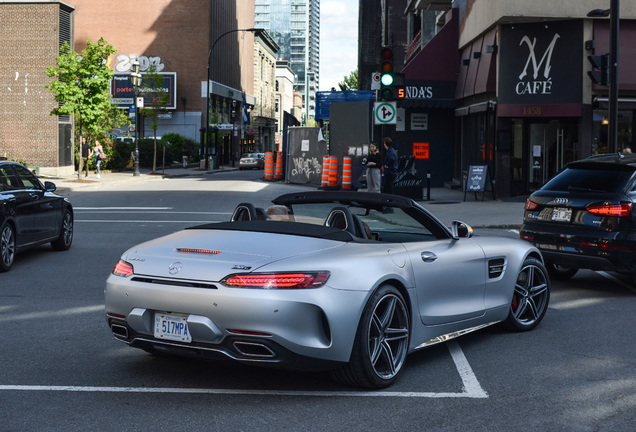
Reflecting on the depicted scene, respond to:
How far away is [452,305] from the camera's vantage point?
6676mm

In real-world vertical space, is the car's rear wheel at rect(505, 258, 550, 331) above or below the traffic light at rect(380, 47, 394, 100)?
below

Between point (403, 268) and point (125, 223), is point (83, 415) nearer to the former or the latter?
point (403, 268)

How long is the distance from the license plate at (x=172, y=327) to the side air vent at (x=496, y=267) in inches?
117

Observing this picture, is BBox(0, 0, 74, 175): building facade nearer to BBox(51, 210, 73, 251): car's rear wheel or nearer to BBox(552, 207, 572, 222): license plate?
BBox(51, 210, 73, 251): car's rear wheel

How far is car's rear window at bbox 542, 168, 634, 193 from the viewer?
10125 mm

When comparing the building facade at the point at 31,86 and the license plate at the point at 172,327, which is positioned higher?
the building facade at the point at 31,86

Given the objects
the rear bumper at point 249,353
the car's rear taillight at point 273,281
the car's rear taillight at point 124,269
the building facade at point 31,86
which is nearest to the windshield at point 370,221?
the car's rear taillight at point 273,281

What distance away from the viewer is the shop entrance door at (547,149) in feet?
86.3

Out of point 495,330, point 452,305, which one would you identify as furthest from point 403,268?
point 495,330

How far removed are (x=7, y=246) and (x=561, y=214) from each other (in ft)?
24.9

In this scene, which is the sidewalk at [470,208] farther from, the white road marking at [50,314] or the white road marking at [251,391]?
the white road marking at [251,391]

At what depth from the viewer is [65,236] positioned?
1423 cm

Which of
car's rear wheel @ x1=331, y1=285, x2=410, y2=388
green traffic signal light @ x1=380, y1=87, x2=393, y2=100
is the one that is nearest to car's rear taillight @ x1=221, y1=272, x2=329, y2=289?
car's rear wheel @ x1=331, y1=285, x2=410, y2=388

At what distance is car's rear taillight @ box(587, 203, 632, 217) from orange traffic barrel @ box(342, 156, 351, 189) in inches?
931
